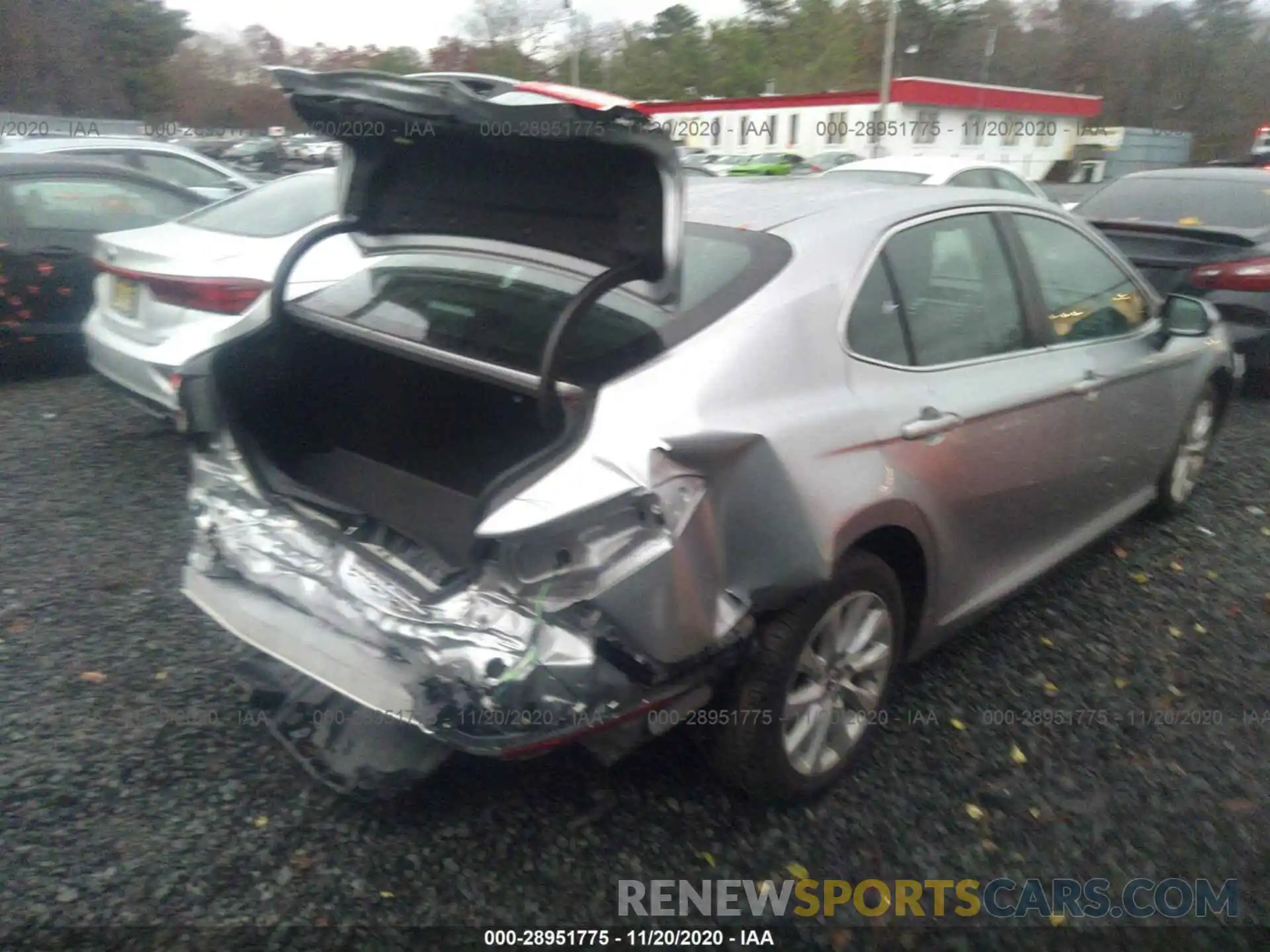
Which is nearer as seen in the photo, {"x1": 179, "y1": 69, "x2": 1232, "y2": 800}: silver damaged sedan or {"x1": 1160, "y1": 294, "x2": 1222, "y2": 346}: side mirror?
{"x1": 179, "y1": 69, "x2": 1232, "y2": 800}: silver damaged sedan

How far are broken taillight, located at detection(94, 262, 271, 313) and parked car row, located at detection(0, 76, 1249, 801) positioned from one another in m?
0.90

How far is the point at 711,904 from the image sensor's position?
8.21 ft

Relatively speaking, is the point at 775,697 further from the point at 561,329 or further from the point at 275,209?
the point at 275,209

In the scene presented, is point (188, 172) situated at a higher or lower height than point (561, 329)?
lower

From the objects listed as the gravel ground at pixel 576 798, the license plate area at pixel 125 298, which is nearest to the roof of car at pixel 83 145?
the license plate area at pixel 125 298

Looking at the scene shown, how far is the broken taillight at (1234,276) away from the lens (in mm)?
6449

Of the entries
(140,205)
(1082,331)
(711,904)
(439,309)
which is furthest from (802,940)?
(140,205)

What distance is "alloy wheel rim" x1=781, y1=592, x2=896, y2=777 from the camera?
107 inches

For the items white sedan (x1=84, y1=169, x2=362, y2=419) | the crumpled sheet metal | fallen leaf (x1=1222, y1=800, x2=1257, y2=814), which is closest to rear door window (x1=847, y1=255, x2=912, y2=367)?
the crumpled sheet metal

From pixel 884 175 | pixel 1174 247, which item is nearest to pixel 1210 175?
pixel 1174 247

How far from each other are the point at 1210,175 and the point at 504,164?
7101 mm

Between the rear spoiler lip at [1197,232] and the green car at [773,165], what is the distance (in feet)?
60.1

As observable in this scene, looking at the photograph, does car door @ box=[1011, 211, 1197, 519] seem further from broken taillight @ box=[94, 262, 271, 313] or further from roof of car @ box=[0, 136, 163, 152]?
roof of car @ box=[0, 136, 163, 152]

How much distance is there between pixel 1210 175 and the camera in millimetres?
7879
